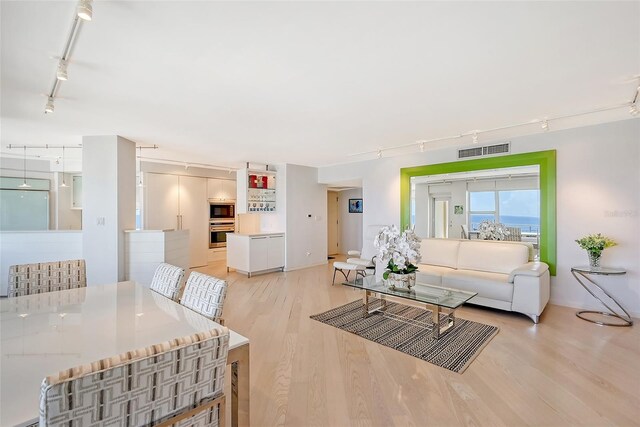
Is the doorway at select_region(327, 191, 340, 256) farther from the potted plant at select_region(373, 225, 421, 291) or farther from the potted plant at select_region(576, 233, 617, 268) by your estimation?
the potted plant at select_region(576, 233, 617, 268)

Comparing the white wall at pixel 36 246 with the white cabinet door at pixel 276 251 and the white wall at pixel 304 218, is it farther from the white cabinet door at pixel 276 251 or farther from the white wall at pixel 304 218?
the white wall at pixel 304 218

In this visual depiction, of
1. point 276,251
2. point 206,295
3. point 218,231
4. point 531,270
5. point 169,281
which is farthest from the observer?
point 218,231

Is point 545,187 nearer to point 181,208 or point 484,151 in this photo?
point 484,151

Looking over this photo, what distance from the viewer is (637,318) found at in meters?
3.43

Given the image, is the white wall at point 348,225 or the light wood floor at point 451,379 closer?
the light wood floor at point 451,379

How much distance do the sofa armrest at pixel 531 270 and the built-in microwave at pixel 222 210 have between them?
6.40 metres

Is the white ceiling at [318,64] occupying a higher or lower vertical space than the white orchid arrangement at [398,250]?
higher

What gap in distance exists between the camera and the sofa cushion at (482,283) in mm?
3568

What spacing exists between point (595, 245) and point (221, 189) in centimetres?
731

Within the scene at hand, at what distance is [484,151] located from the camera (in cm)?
460

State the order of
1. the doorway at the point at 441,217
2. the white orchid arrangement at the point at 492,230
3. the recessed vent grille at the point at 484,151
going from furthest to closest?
the doorway at the point at 441,217
the white orchid arrangement at the point at 492,230
the recessed vent grille at the point at 484,151

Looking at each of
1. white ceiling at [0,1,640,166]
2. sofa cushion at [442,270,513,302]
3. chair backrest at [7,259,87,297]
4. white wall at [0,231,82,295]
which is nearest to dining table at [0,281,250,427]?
chair backrest at [7,259,87,297]

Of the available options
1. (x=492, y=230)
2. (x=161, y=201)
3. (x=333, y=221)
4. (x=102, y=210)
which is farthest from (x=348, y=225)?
(x=102, y=210)

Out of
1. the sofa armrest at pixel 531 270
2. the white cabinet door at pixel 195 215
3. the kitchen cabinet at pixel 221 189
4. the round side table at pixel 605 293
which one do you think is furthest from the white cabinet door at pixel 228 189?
the round side table at pixel 605 293
